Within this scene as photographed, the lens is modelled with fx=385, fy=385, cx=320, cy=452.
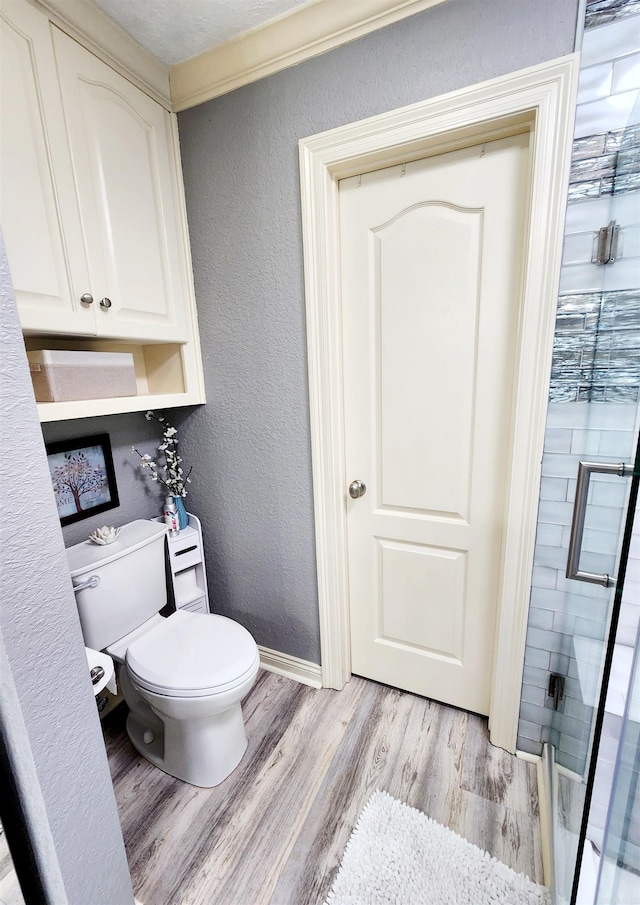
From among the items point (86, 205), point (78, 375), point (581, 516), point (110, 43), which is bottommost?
point (581, 516)

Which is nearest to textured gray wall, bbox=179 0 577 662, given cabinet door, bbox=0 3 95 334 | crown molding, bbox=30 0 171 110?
crown molding, bbox=30 0 171 110

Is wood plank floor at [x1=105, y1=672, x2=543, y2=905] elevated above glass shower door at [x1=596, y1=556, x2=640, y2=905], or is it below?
below

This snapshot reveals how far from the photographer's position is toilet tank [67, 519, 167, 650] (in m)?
1.24

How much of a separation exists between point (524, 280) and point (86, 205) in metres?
1.30

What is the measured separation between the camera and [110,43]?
3.82ft

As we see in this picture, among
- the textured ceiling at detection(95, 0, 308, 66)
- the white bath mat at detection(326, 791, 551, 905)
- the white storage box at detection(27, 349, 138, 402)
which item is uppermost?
the textured ceiling at detection(95, 0, 308, 66)

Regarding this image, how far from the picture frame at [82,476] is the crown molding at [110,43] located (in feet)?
3.90

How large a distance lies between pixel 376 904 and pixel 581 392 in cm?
144

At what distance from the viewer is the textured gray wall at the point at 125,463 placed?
1400 mm

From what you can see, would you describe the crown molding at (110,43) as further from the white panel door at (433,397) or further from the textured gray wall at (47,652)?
the textured gray wall at (47,652)

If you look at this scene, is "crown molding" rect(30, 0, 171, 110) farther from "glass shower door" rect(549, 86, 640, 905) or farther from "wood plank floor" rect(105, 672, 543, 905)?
"wood plank floor" rect(105, 672, 543, 905)

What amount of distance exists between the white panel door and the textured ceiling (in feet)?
1.68

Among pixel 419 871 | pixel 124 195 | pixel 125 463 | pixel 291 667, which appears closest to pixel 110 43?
pixel 124 195

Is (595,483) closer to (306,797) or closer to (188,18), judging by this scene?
(306,797)
